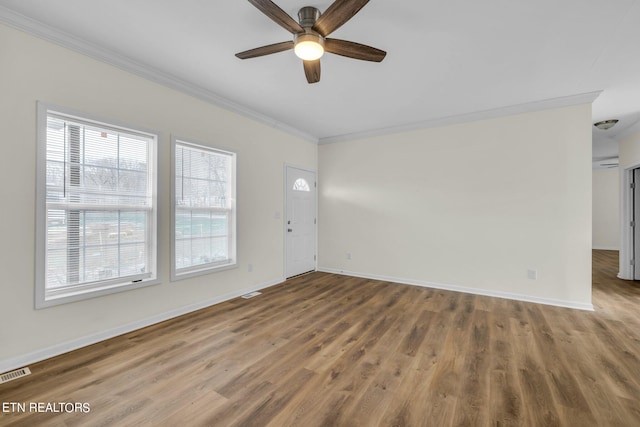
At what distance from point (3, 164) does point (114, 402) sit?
6.44 feet

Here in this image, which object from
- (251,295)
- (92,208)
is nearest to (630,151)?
(251,295)

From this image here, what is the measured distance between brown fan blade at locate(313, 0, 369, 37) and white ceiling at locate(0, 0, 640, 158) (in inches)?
7.9

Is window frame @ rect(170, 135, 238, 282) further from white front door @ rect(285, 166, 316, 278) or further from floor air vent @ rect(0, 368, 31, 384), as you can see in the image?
floor air vent @ rect(0, 368, 31, 384)

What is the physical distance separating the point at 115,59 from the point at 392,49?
267 centimetres

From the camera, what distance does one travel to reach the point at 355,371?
207 cm

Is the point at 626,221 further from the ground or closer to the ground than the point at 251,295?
further from the ground

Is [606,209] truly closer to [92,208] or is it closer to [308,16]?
[308,16]

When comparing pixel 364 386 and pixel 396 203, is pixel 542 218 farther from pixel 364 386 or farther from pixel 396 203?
pixel 364 386

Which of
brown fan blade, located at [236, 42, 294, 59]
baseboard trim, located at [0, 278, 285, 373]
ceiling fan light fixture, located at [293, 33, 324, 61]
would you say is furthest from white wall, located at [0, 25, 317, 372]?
ceiling fan light fixture, located at [293, 33, 324, 61]

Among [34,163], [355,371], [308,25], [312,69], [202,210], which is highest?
[308,25]

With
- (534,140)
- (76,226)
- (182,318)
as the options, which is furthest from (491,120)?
(76,226)

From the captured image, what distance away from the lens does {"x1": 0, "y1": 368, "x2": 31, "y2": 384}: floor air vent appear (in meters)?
1.93

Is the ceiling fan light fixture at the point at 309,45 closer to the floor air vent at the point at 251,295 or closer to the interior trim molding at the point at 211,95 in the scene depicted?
the interior trim molding at the point at 211,95

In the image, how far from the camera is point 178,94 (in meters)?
3.14
